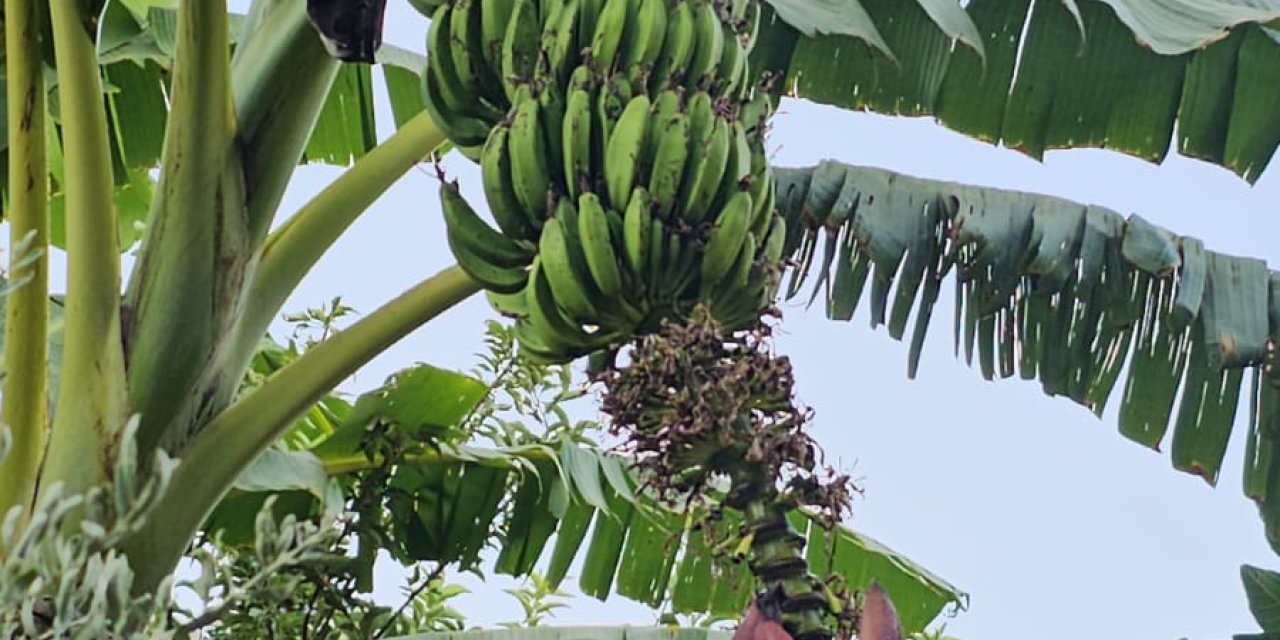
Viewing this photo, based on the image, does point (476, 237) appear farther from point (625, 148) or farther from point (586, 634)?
point (586, 634)

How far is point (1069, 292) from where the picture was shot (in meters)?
2.11

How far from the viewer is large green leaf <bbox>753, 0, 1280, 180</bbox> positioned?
2152 millimetres

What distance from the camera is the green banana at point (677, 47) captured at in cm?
112

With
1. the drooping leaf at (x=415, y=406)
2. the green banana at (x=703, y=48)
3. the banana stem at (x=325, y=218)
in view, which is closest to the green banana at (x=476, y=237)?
the green banana at (x=703, y=48)

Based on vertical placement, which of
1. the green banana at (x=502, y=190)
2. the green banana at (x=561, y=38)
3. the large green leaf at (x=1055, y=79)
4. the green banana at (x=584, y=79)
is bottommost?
the green banana at (x=502, y=190)

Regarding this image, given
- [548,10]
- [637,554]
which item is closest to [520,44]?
[548,10]

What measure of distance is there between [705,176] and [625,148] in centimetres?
6

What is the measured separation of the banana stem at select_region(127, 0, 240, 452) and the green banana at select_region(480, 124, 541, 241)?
0.34m

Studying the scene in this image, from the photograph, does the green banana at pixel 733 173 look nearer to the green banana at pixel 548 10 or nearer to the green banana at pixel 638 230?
the green banana at pixel 638 230

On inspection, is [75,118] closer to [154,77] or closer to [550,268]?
[550,268]

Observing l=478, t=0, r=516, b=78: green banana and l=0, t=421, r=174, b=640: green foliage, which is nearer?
l=0, t=421, r=174, b=640: green foliage

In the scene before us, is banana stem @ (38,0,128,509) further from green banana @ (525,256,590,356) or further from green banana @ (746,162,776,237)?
green banana @ (746,162,776,237)

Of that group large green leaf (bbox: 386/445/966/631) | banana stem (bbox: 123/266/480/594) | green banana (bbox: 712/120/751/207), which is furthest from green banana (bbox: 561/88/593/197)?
large green leaf (bbox: 386/445/966/631)

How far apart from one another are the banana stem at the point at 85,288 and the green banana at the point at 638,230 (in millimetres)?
551
